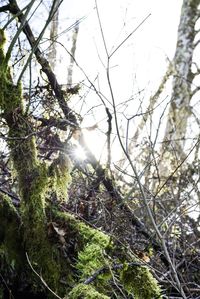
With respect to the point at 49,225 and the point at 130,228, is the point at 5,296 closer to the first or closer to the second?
the point at 49,225

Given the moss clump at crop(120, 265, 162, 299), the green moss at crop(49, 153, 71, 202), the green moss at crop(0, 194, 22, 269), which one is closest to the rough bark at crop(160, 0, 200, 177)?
the green moss at crop(49, 153, 71, 202)

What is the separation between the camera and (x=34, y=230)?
2.75m

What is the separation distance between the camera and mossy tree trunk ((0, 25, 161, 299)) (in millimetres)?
2713

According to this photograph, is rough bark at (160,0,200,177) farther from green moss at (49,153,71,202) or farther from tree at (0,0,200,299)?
→ green moss at (49,153,71,202)

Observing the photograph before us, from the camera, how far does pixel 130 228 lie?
11.4 feet

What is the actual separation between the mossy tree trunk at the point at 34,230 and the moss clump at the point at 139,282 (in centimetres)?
27

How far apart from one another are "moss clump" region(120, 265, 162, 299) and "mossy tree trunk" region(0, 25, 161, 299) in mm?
267

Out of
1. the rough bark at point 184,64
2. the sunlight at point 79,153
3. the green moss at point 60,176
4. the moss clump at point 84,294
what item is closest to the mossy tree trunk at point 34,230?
the green moss at point 60,176

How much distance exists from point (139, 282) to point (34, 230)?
87 cm

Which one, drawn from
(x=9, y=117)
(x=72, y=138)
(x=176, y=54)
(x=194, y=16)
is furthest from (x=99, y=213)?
(x=194, y=16)

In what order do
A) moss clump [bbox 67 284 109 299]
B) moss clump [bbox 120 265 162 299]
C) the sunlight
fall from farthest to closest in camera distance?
the sunlight < moss clump [bbox 120 265 162 299] < moss clump [bbox 67 284 109 299]

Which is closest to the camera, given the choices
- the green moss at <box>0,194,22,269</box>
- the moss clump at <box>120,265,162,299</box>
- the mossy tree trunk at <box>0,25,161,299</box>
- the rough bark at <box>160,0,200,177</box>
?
the moss clump at <box>120,265,162,299</box>

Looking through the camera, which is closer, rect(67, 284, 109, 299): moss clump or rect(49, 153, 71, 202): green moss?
rect(67, 284, 109, 299): moss clump

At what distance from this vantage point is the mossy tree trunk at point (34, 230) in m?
2.71
